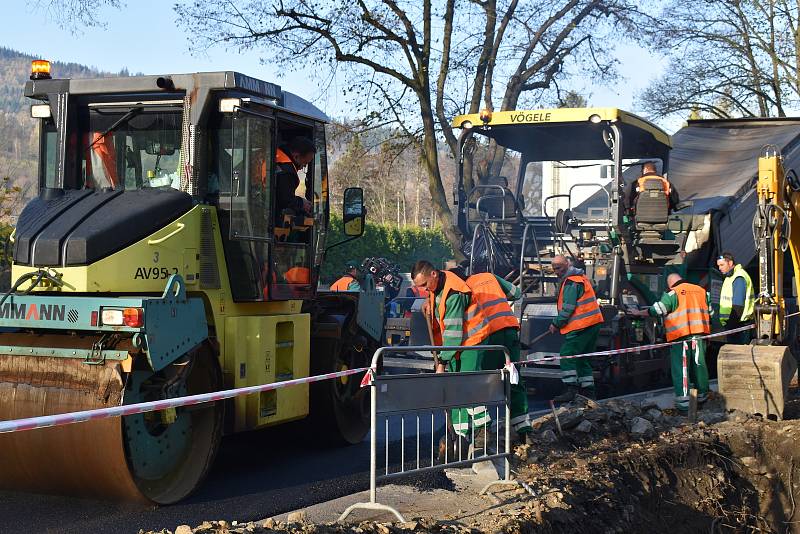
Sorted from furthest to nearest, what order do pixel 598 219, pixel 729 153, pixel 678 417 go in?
pixel 729 153
pixel 598 219
pixel 678 417

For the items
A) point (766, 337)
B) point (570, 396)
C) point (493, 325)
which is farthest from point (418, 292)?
point (493, 325)

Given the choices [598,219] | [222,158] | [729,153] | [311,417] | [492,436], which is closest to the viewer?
[222,158]

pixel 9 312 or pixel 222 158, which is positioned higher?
pixel 222 158

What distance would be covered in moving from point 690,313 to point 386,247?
21.8 meters

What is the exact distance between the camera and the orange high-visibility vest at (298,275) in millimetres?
7957

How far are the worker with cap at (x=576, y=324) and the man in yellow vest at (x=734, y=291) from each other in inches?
142

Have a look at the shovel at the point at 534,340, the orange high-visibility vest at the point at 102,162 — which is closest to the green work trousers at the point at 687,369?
the shovel at the point at 534,340

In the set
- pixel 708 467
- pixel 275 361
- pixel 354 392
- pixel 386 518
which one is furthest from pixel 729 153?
pixel 386 518

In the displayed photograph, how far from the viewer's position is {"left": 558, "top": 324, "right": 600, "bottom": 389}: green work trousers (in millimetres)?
10570

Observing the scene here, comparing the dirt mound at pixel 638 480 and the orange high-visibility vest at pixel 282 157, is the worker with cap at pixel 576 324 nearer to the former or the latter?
the dirt mound at pixel 638 480

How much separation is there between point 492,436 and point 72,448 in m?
3.30

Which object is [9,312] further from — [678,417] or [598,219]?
[598,219]

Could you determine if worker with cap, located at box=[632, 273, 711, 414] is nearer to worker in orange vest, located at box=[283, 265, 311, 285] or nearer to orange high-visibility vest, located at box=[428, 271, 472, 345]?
orange high-visibility vest, located at box=[428, 271, 472, 345]

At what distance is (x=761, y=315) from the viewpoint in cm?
1088
